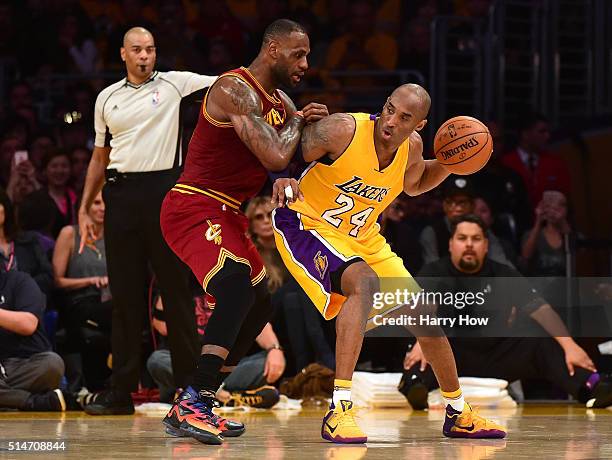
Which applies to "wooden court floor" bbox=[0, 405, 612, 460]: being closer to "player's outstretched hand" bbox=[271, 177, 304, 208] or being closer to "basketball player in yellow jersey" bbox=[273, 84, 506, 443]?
"basketball player in yellow jersey" bbox=[273, 84, 506, 443]

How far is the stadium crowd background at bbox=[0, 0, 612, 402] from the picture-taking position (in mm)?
8297

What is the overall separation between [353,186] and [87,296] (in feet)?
9.62

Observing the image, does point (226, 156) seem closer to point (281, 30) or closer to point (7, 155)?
point (281, 30)

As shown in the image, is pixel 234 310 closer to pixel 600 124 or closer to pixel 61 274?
pixel 61 274

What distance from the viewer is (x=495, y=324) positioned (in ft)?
25.6

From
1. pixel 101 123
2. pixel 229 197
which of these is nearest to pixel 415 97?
pixel 229 197

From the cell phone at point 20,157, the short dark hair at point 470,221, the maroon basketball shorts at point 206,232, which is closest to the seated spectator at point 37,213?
the cell phone at point 20,157

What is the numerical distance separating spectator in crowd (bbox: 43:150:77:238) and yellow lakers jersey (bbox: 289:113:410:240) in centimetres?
348

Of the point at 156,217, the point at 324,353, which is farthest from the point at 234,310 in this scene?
the point at 324,353

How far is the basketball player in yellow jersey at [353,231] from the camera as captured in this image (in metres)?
5.15

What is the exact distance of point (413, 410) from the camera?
734cm

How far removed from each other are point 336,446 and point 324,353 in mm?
2795

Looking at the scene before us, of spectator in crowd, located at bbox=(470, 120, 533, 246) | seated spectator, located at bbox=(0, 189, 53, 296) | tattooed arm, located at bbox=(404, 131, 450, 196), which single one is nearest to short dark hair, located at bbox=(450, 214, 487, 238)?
spectator in crowd, located at bbox=(470, 120, 533, 246)

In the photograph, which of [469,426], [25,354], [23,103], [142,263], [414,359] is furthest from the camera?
[23,103]
